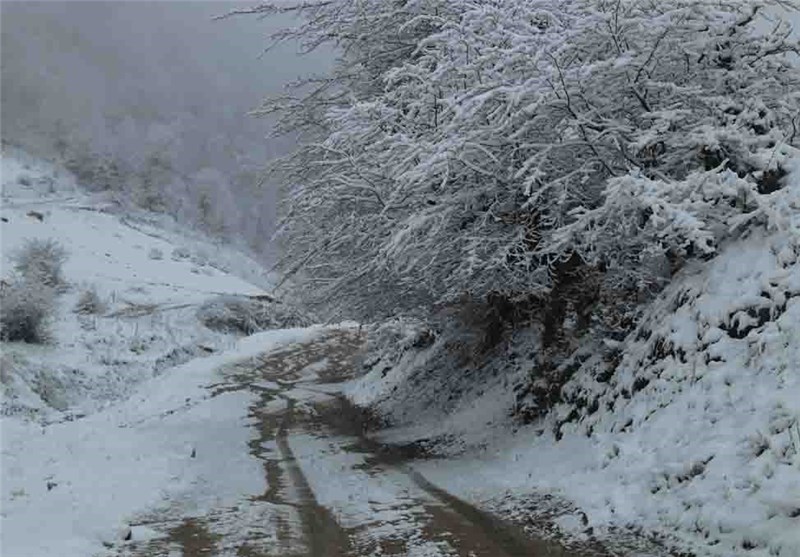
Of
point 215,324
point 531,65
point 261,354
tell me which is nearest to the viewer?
point 531,65

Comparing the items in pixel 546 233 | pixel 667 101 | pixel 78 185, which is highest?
pixel 78 185

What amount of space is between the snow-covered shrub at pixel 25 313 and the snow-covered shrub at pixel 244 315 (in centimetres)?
1024

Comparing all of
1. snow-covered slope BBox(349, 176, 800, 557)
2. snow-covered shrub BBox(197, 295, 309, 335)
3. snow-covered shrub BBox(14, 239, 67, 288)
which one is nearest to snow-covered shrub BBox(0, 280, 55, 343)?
snow-covered shrub BBox(14, 239, 67, 288)

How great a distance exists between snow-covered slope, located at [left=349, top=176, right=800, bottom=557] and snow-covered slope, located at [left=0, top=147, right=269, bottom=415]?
7.59m

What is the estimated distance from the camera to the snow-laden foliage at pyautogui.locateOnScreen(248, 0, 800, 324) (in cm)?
830

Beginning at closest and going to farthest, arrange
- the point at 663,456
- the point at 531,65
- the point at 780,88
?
the point at 663,456, the point at 531,65, the point at 780,88

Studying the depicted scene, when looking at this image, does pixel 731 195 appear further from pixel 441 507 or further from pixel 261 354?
pixel 261 354

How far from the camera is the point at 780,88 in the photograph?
9.30 meters

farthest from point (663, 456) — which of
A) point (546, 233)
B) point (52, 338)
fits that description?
point (52, 338)

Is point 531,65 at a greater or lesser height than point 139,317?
greater

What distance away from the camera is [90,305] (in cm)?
2838

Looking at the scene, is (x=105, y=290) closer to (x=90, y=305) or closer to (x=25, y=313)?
(x=90, y=305)

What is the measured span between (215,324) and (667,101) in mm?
27113

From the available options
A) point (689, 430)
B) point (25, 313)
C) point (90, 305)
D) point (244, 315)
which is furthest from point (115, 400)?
point (689, 430)
